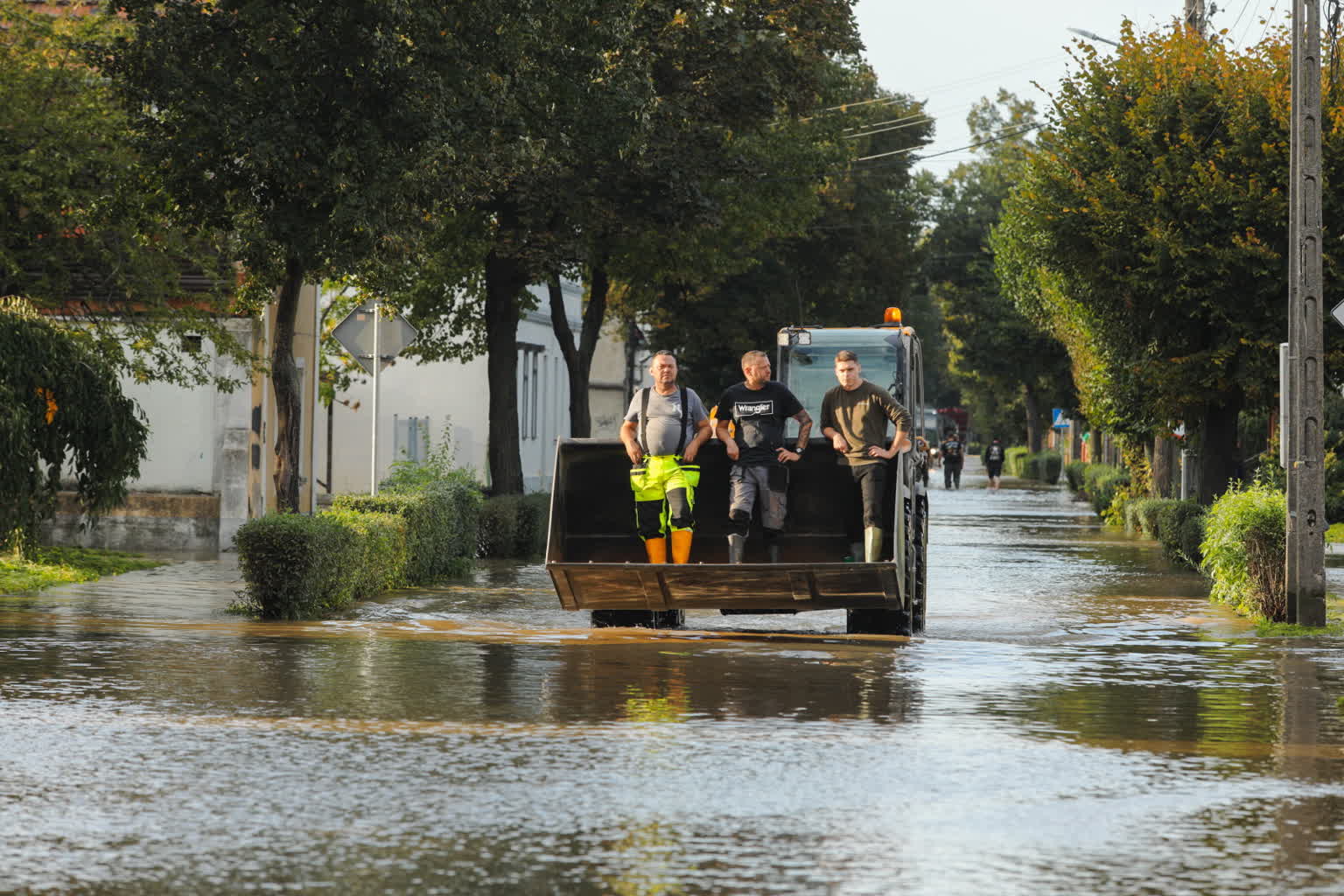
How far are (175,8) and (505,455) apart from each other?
41.9ft

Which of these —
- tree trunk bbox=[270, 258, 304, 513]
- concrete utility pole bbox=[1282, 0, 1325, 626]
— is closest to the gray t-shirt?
concrete utility pole bbox=[1282, 0, 1325, 626]

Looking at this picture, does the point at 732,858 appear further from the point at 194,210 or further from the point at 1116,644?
the point at 194,210

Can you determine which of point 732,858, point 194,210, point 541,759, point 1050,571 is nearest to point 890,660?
point 541,759

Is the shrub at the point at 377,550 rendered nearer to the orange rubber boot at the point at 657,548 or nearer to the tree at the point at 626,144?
the orange rubber boot at the point at 657,548

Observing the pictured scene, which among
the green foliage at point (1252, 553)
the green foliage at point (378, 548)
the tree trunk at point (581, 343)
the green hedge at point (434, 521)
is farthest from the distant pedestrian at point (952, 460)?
the green foliage at point (1252, 553)

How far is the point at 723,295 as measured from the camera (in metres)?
55.9

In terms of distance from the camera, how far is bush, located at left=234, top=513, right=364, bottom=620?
1795 cm

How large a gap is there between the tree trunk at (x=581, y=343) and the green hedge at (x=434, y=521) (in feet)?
39.4

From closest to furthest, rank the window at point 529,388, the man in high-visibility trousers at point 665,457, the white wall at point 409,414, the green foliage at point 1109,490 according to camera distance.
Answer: the man in high-visibility trousers at point 665,457 < the green foliage at point 1109,490 < the white wall at point 409,414 < the window at point 529,388

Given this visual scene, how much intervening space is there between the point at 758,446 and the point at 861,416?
81 centimetres

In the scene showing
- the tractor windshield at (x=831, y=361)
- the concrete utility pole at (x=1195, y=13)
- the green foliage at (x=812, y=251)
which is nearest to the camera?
the tractor windshield at (x=831, y=361)

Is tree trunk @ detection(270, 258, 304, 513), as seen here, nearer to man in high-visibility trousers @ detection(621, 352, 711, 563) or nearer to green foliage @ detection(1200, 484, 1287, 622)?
man in high-visibility trousers @ detection(621, 352, 711, 563)

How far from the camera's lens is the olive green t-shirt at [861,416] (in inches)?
647

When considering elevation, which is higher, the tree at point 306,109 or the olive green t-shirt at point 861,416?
the tree at point 306,109
